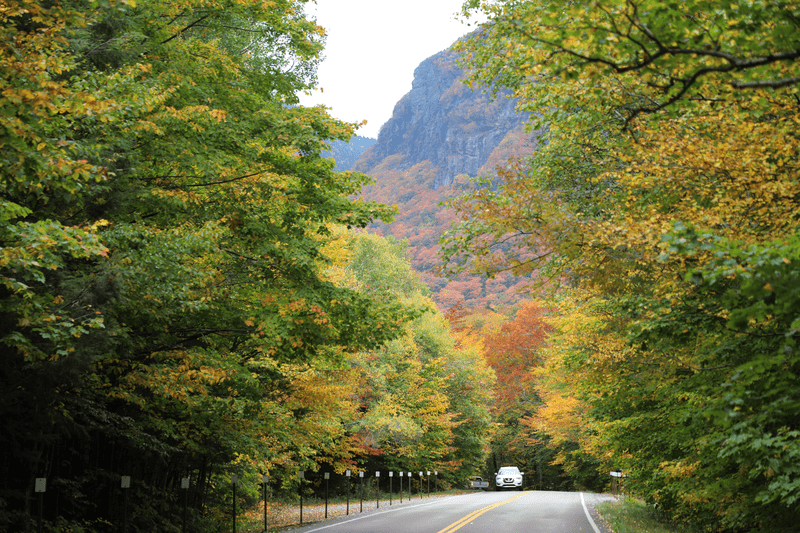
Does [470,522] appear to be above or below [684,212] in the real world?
below

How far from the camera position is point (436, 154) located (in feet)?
502

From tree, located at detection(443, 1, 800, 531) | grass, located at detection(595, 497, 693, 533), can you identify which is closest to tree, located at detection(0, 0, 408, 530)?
tree, located at detection(443, 1, 800, 531)

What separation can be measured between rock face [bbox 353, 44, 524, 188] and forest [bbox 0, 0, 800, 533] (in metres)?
119

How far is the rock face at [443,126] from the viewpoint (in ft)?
467

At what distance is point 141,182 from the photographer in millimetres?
8945

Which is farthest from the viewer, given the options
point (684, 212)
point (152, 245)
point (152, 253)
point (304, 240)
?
point (304, 240)

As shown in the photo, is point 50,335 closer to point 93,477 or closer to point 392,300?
point 93,477

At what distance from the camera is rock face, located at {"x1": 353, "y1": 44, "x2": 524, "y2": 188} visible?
467 feet

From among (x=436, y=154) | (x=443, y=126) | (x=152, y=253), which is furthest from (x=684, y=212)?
(x=443, y=126)

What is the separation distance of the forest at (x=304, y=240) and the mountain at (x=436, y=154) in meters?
59.9

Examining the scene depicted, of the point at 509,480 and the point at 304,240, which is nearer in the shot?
the point at 304,240

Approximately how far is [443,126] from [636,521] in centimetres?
14880

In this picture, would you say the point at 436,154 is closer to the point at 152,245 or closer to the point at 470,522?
the point at 470,522

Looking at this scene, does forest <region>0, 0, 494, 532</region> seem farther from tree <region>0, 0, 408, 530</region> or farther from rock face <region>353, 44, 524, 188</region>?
rock face <region>353, 44, 524, 188</region>
